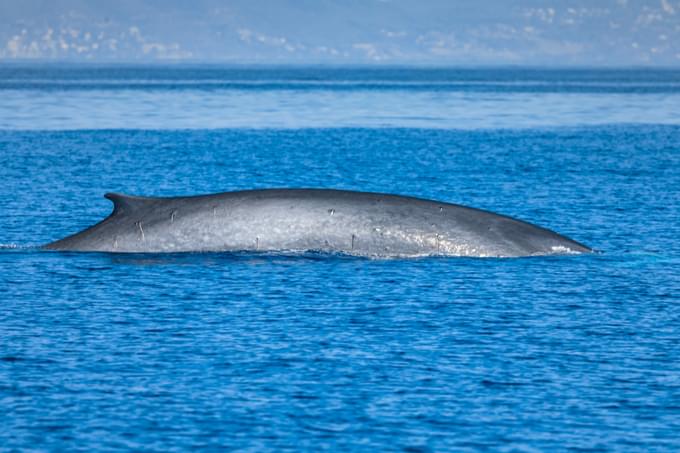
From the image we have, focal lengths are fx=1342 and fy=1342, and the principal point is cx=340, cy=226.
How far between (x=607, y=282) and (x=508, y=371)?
6547 mm

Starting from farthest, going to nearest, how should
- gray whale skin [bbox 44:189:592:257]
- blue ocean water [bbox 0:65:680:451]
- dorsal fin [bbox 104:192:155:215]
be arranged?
dorsal fin [bbox 104:192:155:215], gray whale skin [bbox 44:189:592:257], blue ocean water [bbox 0:65:680:451]

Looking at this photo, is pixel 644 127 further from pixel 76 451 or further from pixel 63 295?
pixel 76 451

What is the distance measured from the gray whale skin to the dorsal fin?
2 cm

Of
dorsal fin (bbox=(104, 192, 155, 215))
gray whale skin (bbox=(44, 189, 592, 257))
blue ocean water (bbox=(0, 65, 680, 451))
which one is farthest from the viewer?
dorsal fin (bbox=(104, 192, 155, 215))

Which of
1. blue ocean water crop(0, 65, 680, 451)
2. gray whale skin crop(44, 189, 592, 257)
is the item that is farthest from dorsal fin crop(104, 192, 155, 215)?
blue ocean water crop(0, 65, 680, 451)

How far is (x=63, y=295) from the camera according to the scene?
20375 mm

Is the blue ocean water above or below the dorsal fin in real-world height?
below

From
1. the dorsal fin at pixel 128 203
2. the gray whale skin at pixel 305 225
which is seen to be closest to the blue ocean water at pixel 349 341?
the gray whale skin at pixel 305 225

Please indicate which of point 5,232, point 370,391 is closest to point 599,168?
point 5,232

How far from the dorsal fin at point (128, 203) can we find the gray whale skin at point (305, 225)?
0.06ft

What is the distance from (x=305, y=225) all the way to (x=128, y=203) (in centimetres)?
306

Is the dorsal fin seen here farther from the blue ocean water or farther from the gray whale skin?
the blue ocean water

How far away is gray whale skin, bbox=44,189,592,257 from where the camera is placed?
22.3 meters

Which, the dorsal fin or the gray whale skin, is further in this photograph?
the dorsal fin
